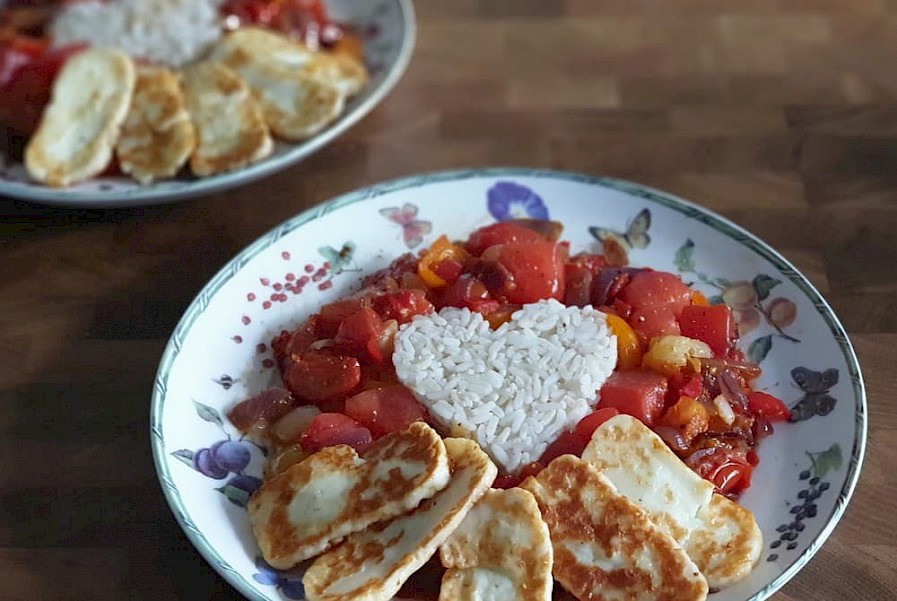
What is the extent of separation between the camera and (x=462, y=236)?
247 centimetres

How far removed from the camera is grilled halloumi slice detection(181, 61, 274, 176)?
8.73 ft

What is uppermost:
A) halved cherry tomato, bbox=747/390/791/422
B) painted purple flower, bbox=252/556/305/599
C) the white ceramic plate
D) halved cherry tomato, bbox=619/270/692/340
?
halved cherry tomato, bbox=619/270/692/340

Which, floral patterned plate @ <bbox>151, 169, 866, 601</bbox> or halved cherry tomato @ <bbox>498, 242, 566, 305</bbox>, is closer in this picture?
floral patterned plate @ <bbox>151, 169, 866, 601</bbox>

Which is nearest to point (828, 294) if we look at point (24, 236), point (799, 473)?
point (799, 473)

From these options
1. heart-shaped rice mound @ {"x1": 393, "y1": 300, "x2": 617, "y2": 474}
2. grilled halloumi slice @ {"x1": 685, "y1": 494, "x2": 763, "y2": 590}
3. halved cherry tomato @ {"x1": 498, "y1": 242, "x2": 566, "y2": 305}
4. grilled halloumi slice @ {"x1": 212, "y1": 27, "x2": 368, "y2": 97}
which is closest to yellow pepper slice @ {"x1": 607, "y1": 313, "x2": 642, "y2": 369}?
heart-shaped rice mound @ {"x1": 393, "y1": 300, "x2": 617, "y2": 474}

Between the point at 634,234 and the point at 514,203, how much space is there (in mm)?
304

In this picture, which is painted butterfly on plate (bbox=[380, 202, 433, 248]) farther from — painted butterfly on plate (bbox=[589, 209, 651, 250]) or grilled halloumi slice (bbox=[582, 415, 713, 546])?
grilled halloumi slice (bbox=[582, 415, 713, 546])

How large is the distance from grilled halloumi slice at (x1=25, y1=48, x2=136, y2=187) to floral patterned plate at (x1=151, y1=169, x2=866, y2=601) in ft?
2.15

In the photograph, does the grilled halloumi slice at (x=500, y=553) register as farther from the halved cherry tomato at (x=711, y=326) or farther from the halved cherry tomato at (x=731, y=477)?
the halved cherry tomato at (x=711, y=326)

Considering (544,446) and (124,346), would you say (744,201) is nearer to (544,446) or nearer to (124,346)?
(544,446)

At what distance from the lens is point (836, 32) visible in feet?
11.1

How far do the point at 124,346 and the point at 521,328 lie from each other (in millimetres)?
981

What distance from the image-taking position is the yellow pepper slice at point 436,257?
7.43 feet

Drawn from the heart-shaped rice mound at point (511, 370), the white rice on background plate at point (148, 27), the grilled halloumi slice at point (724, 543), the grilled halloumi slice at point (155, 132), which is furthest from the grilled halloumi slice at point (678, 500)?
the white rice on background plate at point (148, 27)
